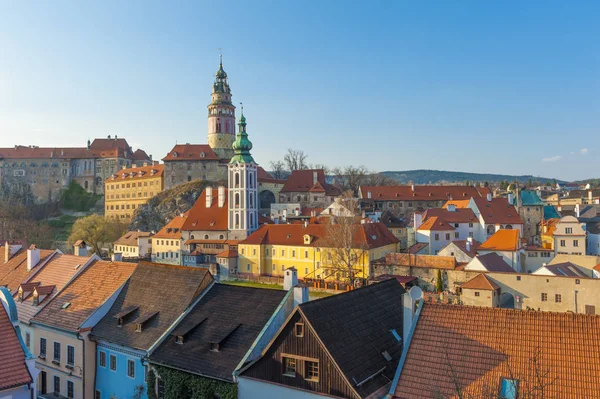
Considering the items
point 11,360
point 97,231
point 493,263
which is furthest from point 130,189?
point 11,360

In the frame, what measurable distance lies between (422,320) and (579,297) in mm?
24499

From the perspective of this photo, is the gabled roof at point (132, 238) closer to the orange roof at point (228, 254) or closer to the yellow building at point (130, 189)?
the orange roof at point (228, 254)

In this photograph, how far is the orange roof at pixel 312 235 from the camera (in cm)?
4813

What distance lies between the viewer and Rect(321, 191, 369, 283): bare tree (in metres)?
46.2

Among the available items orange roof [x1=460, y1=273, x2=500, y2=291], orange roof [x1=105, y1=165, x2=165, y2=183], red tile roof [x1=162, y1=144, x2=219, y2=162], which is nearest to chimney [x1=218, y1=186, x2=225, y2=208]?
red tile roof [x1=162, y1=144, x2=219, y2=162]

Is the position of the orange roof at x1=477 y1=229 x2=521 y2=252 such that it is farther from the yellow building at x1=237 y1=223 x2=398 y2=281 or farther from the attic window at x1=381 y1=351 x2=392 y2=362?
the attic window at x1=381 y1=351 x2=392 y2=362

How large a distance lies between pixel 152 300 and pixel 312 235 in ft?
103

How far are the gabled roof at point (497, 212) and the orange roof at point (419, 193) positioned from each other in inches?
695

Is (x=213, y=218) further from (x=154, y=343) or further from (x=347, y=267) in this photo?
(x=154, y=343)

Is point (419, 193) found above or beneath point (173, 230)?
above

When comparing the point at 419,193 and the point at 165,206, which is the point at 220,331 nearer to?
the point at 419,193

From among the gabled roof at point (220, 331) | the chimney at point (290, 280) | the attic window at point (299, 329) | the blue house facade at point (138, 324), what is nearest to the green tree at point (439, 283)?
the chimney at point (290, 280)

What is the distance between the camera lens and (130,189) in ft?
332

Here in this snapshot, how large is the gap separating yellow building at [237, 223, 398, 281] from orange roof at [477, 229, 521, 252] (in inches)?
381
